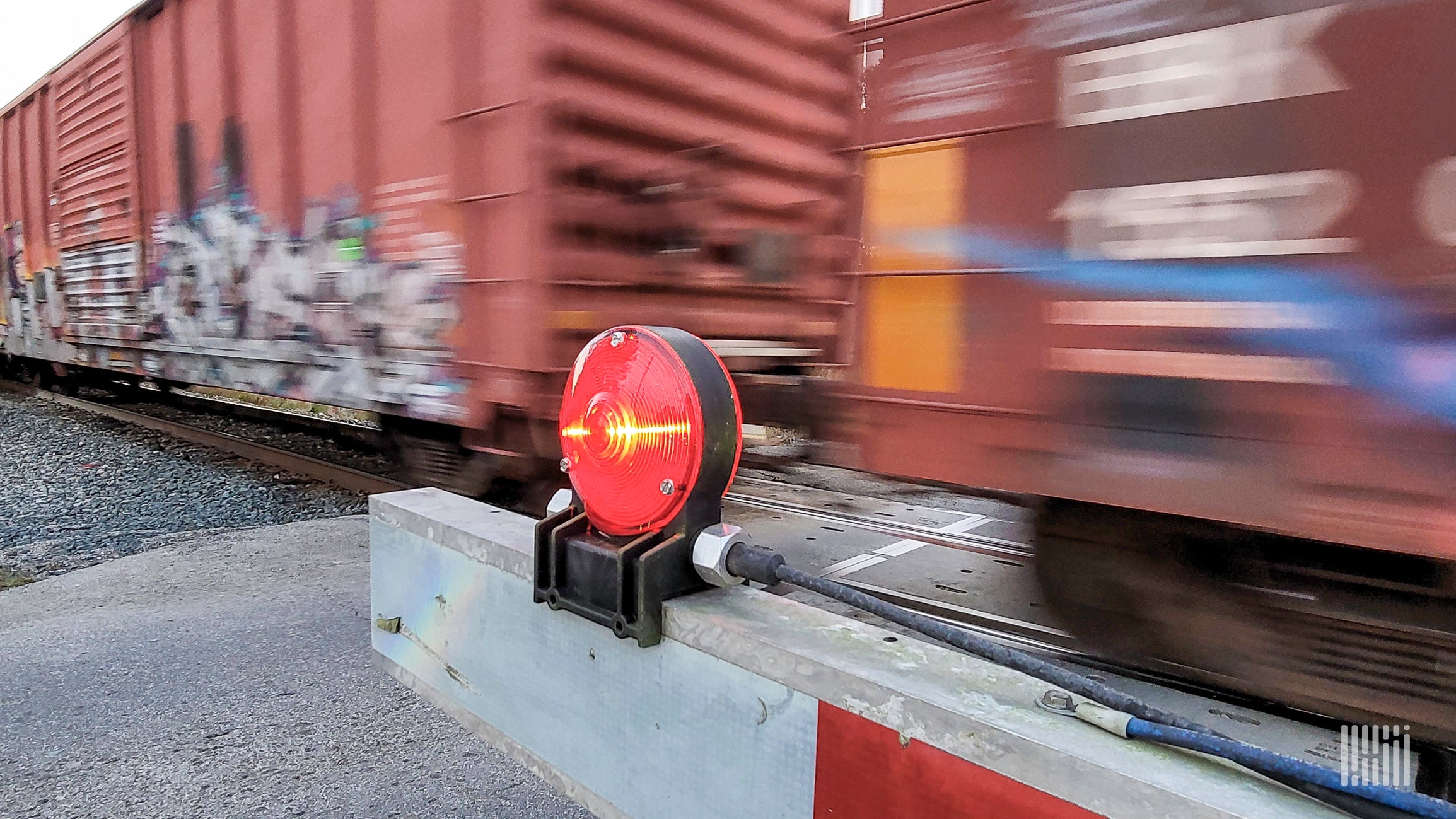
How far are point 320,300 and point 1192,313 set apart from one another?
4.59m

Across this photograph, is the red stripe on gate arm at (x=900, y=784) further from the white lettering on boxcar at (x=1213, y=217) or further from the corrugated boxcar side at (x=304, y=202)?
the corrugated boxcar side at (x=304, y=202)

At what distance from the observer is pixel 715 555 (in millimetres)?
1270

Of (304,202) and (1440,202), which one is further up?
(304,202)

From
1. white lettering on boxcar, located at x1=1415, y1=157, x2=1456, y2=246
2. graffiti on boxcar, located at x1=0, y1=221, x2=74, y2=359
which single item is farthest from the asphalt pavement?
graffiti on boxcar, located at x1=0, y1=221, x2=74, y2=359

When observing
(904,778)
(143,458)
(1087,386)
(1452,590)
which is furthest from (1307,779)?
(143,458)

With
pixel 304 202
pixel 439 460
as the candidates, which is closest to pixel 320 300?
pixel 304 202

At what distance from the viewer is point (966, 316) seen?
78.7 inches

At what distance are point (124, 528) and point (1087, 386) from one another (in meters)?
5.52

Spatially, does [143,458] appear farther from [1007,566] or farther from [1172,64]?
[1172,64]

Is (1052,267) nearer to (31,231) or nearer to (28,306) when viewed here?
(31,231)

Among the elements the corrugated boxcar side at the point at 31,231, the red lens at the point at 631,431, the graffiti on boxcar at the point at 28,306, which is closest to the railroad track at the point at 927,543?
the red lens at the point at 631,431

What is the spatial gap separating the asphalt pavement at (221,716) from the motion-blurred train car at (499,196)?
1100 mm

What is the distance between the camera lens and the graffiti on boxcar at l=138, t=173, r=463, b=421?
3887 mm

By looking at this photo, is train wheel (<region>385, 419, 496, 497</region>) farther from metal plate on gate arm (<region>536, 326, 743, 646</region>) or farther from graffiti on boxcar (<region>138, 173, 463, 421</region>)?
metal plate on gate arm (<region>536, 326, 743, 646</region>)
